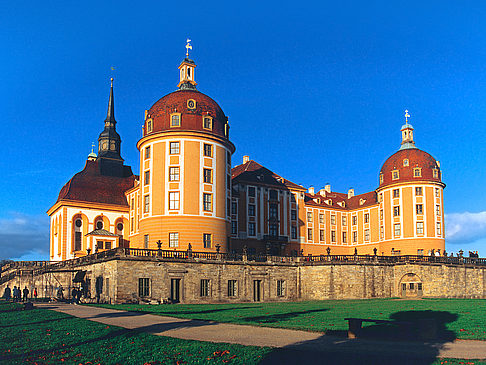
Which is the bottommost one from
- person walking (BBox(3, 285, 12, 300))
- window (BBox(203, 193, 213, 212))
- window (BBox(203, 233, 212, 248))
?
person walking (BBox(3, 285, 12, 300))

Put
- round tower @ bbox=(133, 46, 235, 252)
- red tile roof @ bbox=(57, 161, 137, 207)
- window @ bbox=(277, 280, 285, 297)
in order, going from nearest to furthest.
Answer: window @ bbox=(277, 280, 285, 297) → round tower @ bbox=(133, 46, 235, 252) → red tile roof @ bbox=(57, 161, 137, 207)

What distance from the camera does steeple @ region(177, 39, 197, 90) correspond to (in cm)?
6256

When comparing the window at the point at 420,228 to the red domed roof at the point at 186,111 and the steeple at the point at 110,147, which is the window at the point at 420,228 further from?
the steeple at the point at 110,147

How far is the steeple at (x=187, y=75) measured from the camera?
205 feet

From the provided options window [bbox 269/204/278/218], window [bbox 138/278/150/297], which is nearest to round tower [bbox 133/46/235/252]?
window [bbox 138/278/150/297]

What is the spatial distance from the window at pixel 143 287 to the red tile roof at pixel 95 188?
28.6m

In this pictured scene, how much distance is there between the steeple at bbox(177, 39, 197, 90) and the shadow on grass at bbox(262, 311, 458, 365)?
45846 millimetres

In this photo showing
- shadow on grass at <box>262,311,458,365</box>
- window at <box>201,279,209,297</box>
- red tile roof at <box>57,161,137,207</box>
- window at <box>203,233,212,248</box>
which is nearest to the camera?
shadow on grass at <box>262,311,458,365</box>

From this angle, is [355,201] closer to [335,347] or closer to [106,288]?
[106,288]

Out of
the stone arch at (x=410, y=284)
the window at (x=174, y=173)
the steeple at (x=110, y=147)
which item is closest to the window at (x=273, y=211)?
the window at (x=174, y=173)

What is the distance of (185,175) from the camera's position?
2130 inches

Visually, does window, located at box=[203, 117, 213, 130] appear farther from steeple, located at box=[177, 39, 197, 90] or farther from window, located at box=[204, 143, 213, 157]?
steeple, located at box=[177, 39, 197, 90]

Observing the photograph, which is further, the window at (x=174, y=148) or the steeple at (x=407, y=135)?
the steeple at (x=407, y=135)

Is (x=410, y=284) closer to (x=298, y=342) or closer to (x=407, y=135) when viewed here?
(x=407, y=135)
